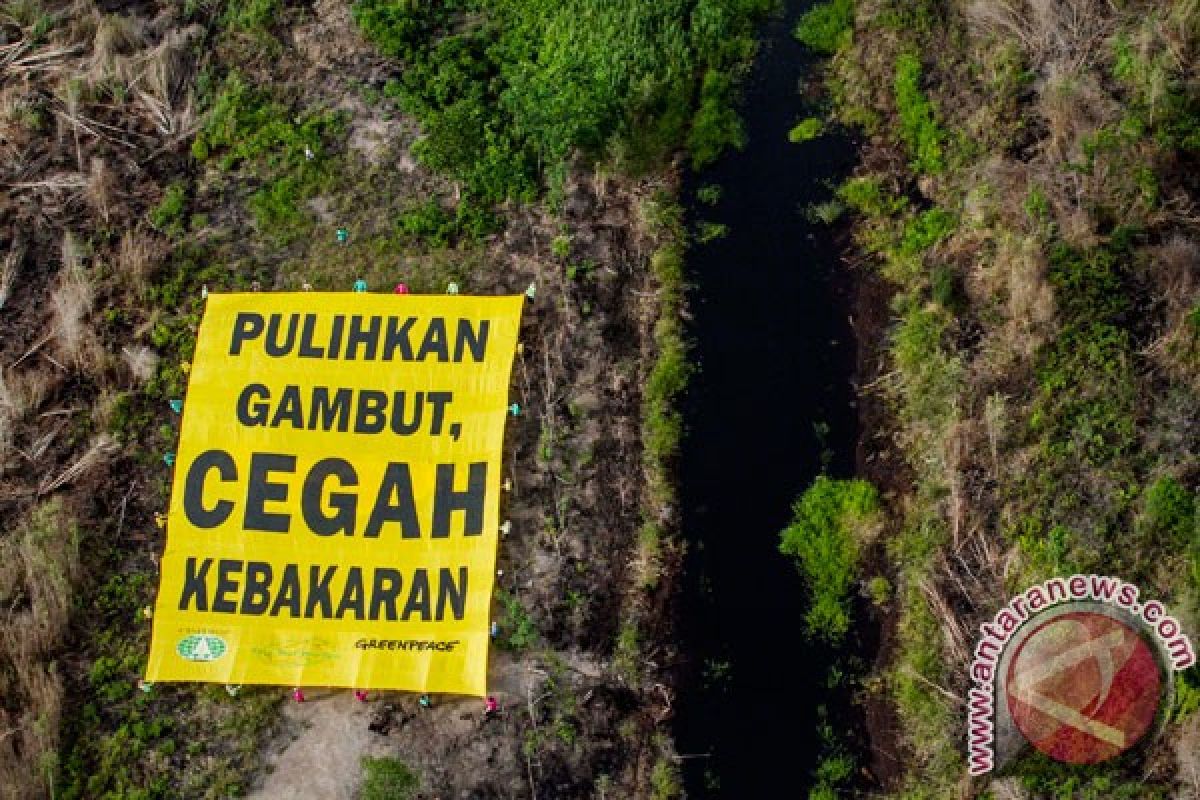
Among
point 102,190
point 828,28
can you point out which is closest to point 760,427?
point 828,28

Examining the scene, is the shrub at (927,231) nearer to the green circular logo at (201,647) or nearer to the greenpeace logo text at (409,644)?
the greenpeace logo text at (409,644)

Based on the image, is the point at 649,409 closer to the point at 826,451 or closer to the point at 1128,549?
the point at 826,451

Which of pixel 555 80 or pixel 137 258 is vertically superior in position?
pixel 555 80

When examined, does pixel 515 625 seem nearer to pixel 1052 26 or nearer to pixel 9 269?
pixel 9 269

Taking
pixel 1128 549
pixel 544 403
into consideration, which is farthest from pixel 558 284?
pixel 1128 549

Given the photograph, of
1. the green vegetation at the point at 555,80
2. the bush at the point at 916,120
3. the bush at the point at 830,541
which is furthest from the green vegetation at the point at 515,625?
the bush at the point at 916,120

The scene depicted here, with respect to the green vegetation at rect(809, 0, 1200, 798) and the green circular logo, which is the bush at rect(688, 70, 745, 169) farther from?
the green circular logo
